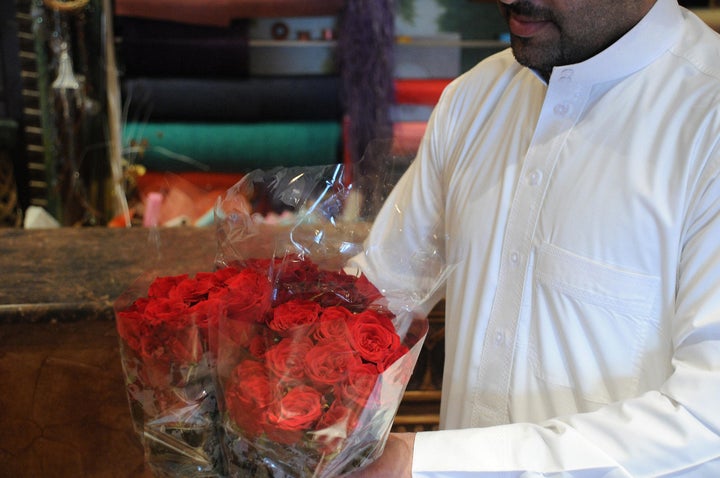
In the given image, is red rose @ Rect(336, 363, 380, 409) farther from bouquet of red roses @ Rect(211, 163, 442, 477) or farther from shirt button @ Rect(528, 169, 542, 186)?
shirt button @ Rect(528, 169, 542, 186)

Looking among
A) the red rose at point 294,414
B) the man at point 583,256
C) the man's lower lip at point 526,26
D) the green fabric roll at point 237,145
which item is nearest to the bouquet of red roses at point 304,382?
the red rose at point 294,414

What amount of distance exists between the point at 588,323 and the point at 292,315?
1.53ft

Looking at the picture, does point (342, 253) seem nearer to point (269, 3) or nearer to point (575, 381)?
point (575, 381)

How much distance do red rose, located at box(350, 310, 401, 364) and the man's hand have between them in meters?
0.16

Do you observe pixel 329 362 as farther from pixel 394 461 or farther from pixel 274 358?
pixel 394 461

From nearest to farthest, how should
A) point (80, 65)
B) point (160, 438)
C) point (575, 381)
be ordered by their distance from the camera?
1. point (160, 438)
2. point (575, 381)
3. point (80, 65)

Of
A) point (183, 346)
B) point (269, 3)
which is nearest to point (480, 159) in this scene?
point (183, 346)

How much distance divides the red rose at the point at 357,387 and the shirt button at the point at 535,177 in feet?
1.67

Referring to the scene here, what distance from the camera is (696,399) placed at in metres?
0.85

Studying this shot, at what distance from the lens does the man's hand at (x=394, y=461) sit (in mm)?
850

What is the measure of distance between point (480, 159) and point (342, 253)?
38 cm

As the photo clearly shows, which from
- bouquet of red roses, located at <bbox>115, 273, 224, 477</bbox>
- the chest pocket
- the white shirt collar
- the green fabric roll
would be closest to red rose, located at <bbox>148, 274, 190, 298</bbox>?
bouquet of red roses, located at <bbox>115, 273, 224, 477</bbox>

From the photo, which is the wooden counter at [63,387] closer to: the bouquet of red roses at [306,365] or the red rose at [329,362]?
the bouquet of red roses at [306,365]

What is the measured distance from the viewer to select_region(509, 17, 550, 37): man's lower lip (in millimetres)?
1059
